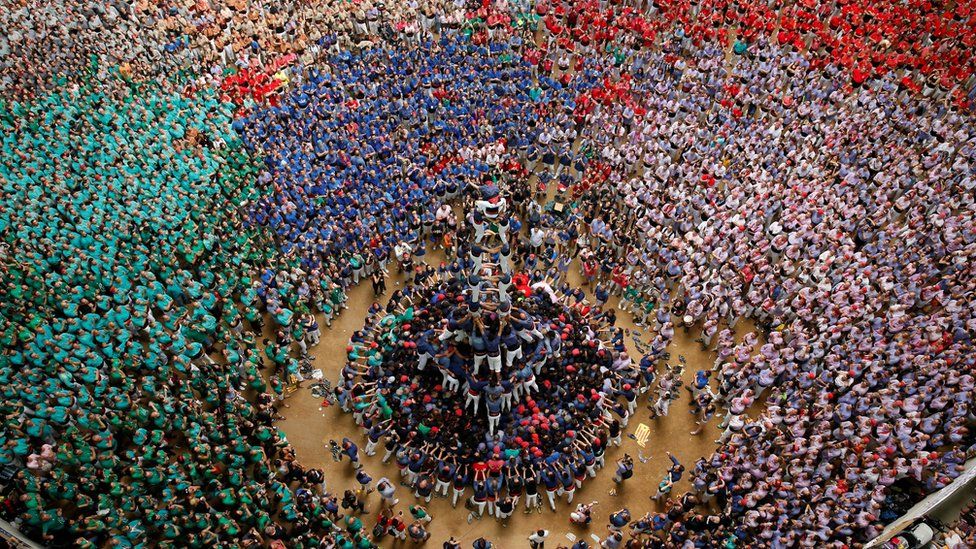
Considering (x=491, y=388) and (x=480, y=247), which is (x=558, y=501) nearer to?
(x=491, y=388)

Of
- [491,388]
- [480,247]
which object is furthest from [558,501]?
[480,247]

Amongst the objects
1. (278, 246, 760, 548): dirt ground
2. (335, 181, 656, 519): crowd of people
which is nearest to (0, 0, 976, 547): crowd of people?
(335, 181, 656, 519): crowd of people

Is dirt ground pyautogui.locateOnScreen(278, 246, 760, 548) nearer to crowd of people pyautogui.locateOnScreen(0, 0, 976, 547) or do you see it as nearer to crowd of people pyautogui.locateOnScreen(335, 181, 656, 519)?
crowd of people pyautogui.locateOnScreen(335, 181, 656, 519)

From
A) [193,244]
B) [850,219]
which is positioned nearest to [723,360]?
[850,219]

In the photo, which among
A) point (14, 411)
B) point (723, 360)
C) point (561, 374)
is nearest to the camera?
point (14, 411)

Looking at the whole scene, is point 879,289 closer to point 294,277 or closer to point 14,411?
point 294,277

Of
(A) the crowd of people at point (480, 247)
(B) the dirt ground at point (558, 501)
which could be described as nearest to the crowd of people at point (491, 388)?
(A) the crowd of people at point (480, 247)
